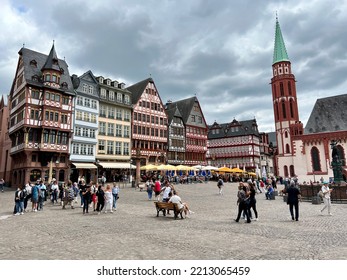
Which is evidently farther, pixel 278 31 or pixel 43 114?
pixel 278 31

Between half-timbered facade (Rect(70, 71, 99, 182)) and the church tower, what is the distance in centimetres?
4258

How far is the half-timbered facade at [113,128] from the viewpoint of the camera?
42750mm

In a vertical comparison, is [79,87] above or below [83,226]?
above

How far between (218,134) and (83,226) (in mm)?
67883

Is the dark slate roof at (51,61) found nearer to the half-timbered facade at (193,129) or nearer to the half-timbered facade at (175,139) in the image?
the half-timbered facade at (175,139)

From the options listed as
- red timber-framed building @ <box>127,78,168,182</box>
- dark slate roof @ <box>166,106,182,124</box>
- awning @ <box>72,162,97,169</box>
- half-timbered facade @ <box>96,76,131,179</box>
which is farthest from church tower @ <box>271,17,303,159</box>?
awning @ <box>72,162,97,169</box>

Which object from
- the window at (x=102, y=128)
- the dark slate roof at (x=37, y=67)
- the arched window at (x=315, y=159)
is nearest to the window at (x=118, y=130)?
the window at (x=102, y=128)

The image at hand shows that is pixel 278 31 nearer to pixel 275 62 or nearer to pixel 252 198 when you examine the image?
pixel 275 62

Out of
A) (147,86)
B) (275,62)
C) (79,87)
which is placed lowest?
(79,87)

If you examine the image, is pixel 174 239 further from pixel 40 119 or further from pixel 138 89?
pixel 138 89

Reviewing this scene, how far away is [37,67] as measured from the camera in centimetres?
3703

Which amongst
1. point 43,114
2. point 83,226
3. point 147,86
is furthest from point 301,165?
point 83,226

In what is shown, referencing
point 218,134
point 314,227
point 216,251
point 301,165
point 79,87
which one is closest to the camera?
point 216,251

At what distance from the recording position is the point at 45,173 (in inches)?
1380
